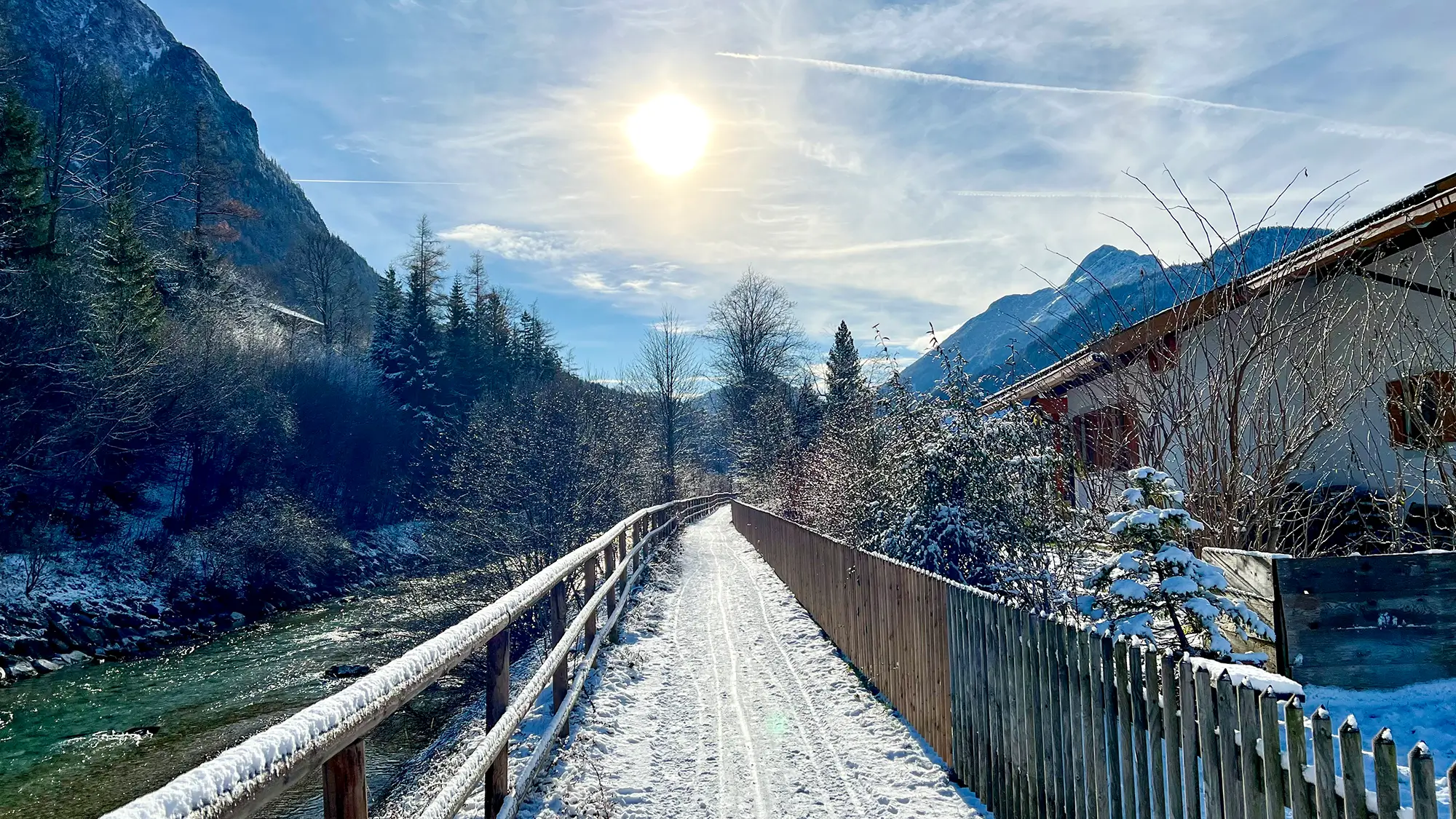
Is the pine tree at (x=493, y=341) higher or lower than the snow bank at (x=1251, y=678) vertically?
higher

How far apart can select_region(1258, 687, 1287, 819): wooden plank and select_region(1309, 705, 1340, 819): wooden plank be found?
7.1 inches

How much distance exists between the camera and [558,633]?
591cm

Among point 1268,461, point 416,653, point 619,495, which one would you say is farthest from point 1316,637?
point 619,495

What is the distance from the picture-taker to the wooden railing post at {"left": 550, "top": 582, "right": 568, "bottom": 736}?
5.69 meters

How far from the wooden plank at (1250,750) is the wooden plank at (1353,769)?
1.30ft

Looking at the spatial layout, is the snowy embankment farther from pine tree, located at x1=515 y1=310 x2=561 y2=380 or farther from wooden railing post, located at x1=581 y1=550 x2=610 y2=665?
pine tree, located at x1=515 y1=310 x2=561 y2=380

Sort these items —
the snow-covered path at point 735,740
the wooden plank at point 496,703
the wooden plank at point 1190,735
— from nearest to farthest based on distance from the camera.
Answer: the wooden plank at point 1190,735 < the wooden plank at point 496,703 < the snow-covered path at point 735,740

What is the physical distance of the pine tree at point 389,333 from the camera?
43.3m

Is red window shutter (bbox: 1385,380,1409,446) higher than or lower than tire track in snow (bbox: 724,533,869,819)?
higher

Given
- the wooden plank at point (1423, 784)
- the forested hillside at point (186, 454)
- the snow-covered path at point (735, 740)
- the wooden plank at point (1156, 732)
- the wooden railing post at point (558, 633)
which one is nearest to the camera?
the wooden plank at point (1423, 784)

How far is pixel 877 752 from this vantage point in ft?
19.1

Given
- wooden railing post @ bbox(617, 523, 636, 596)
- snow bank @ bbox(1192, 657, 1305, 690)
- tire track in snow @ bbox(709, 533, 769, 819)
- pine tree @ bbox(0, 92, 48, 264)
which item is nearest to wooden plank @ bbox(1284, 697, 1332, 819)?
snow bank @ bbox(1192, 657, 1305, 690)

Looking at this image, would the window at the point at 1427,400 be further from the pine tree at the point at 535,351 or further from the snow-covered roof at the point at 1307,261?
the pine tree at the point at 535,351

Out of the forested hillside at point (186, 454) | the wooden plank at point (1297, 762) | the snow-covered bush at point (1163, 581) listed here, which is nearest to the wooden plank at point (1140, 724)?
the wooden plank at point (1297, 762)
